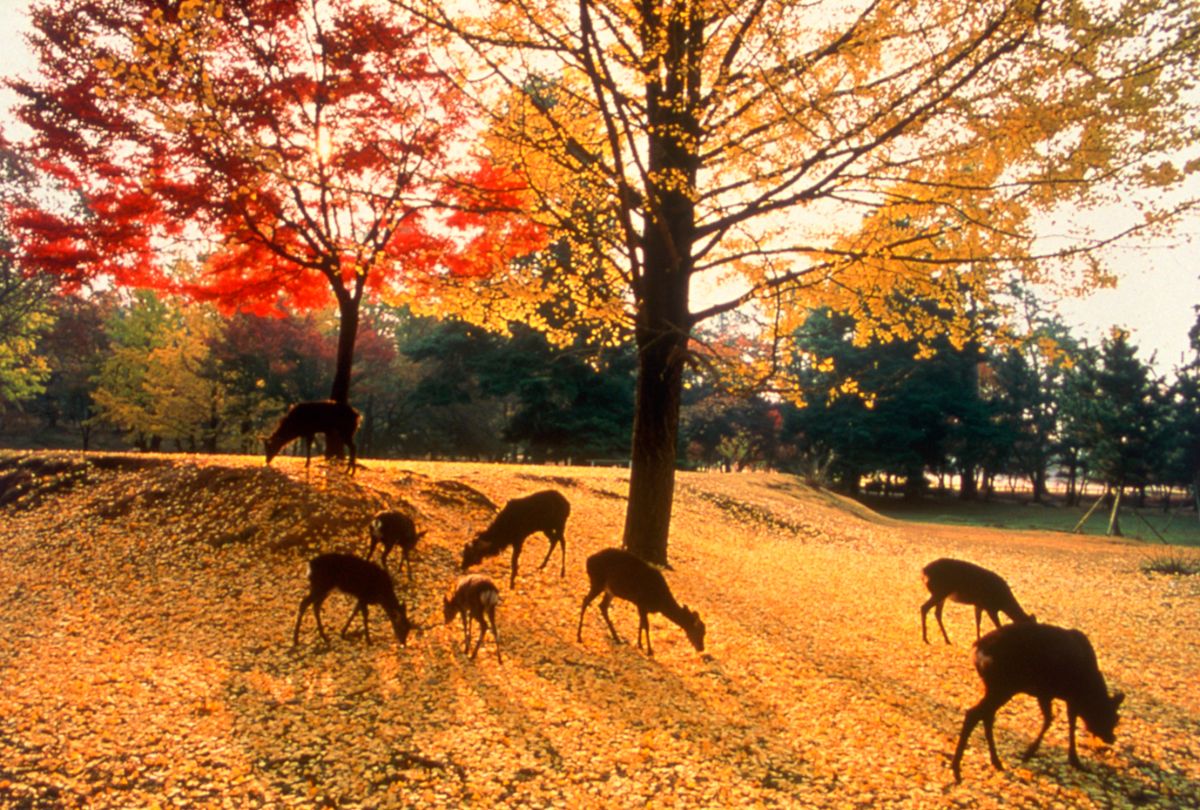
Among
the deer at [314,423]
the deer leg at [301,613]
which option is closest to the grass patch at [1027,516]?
the deer at [314,423]

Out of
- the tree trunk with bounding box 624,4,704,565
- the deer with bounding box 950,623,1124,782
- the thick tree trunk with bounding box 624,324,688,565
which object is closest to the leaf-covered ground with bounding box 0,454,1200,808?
the deer with bounding box 950,623,1124,782

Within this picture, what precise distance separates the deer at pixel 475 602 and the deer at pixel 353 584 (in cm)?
47

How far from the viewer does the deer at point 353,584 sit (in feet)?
20.6

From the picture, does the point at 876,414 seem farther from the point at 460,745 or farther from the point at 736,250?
the point at 460,745

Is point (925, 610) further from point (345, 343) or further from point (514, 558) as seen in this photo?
point (345, 343)

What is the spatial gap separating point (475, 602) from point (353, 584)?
1.12 meters

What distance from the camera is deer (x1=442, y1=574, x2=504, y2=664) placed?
20.0ft

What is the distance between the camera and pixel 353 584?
631 cm

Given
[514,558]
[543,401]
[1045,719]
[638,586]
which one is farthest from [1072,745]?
[543,401]

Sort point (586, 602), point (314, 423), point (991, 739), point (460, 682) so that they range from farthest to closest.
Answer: point (314, 423) < point (586, 602) < point (460, 682) < point (991, 739)

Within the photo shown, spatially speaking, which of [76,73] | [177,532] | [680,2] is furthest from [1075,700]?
[76,73]

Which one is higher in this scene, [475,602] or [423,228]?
[423,228]

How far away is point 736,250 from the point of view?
456 inches

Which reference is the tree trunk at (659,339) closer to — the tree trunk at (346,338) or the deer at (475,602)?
the deer at (475,602)
